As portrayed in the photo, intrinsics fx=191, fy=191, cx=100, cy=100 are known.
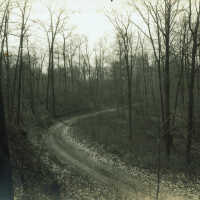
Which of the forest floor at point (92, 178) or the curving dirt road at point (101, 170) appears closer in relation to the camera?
the forest floor at point (92, 178)

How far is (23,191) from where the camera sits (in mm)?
7891

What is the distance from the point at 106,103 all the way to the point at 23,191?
3582 centimetres

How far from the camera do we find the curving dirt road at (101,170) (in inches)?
339

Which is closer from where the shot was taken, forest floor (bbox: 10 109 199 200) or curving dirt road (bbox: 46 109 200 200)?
forest floor (bbox: 10 109 199 200)

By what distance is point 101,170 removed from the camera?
36.3 feet

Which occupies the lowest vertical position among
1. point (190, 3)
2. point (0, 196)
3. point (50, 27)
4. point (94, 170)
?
point (94, 170)

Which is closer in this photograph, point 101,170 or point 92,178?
point 92,178

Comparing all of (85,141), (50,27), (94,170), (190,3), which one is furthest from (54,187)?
(50,27)

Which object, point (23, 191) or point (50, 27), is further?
point (50, 27)

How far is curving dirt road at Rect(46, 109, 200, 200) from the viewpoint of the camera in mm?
8609

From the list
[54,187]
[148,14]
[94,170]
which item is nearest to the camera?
[54,187]

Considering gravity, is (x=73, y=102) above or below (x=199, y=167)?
above

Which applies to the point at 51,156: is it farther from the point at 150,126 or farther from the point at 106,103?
the point at 106,103

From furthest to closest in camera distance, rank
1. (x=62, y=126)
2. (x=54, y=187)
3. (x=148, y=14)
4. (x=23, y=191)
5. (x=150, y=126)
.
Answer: (x=150, y=126) < (x=62, y=126) < (x=148, y=14) < (x=54, y=187) < (x=23, y=191)
